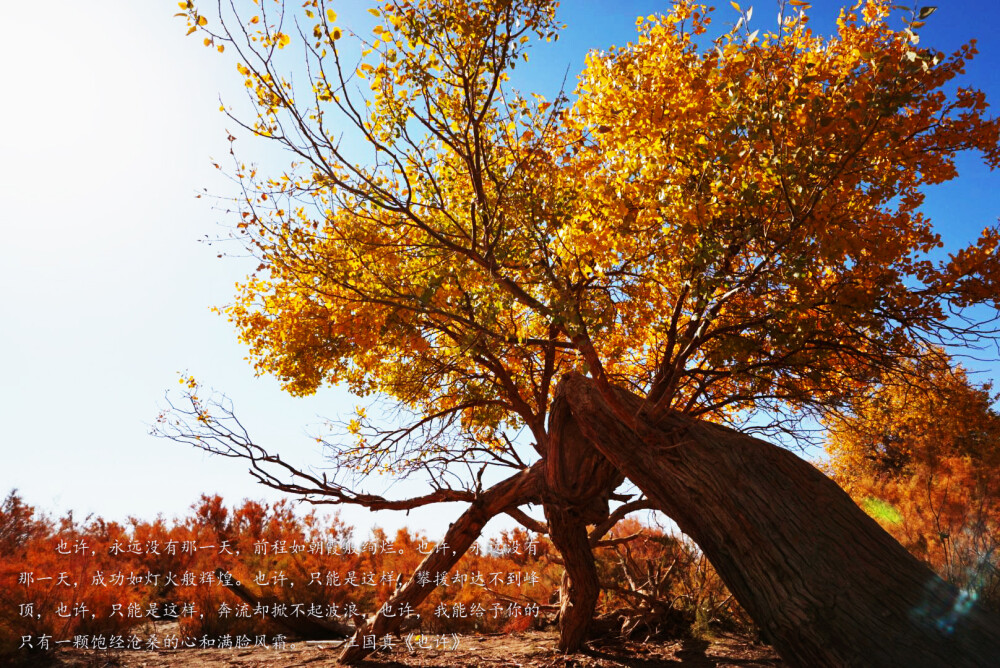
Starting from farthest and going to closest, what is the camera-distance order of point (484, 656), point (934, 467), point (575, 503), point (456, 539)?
point (934, 467) → point (456, 539) → point (484, 656) → point (575, 503)

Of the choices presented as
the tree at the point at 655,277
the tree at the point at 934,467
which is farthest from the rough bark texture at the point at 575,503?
the tree at the point at 934,467

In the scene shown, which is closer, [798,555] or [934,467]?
[798,555]

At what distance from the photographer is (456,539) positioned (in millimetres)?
8688

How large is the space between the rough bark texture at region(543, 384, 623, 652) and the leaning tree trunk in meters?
1.25

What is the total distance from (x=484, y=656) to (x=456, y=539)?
1.64 meters

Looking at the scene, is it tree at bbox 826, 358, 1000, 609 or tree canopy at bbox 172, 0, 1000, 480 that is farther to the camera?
tree at bbox 826, 358, 1000, 609

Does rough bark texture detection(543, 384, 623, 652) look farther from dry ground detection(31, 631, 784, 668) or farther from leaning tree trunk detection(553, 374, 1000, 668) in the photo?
leaning tree trunk detection(553, 374, 1000, 668)

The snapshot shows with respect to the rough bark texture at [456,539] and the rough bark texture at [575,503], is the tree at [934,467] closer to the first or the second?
the rough bark texture at [575,503]

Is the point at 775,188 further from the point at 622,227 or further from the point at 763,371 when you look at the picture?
the point at 763,371

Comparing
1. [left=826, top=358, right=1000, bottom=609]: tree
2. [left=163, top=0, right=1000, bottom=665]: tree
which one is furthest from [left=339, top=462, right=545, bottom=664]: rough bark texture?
[left=826, top=358, right=1000, bottom=609]: tree

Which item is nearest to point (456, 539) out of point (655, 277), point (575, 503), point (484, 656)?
point (484, 656)

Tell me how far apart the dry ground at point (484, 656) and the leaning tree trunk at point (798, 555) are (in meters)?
3.21

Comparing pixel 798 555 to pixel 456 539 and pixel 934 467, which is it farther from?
pixel 934 467

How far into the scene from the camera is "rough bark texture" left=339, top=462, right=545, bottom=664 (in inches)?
325
